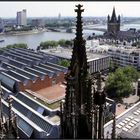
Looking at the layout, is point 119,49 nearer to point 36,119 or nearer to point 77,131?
point 36,119

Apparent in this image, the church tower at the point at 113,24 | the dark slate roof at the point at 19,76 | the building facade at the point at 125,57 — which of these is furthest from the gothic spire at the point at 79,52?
the church tower at the point at 113,24

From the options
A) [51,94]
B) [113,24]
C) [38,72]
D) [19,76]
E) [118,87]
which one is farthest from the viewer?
[113,24]

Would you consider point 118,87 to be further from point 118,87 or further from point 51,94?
point 51,94

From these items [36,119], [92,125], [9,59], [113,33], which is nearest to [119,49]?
[9,59]

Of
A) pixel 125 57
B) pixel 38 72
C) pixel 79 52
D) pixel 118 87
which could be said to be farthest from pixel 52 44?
pixel 79 52

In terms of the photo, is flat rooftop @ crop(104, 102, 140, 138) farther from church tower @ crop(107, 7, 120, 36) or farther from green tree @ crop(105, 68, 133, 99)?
church tower @ crop(107, 7, 120, 36)

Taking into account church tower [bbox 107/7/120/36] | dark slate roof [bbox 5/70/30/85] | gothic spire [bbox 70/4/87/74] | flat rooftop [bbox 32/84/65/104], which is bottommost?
flat rooftop [bbox 32/84/65/104]

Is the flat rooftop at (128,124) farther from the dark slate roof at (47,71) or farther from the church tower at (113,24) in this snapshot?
the church tower at (113,24)

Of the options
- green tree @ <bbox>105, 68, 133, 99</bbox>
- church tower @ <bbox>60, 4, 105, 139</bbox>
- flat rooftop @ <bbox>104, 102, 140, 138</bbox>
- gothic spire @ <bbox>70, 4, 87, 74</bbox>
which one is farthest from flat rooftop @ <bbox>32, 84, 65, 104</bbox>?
gothic spire @ <bbox>70, 4, 87, 74</bbox>

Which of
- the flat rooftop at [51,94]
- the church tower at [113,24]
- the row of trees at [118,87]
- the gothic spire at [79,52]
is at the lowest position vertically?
the flat rooftop at [51,94]
